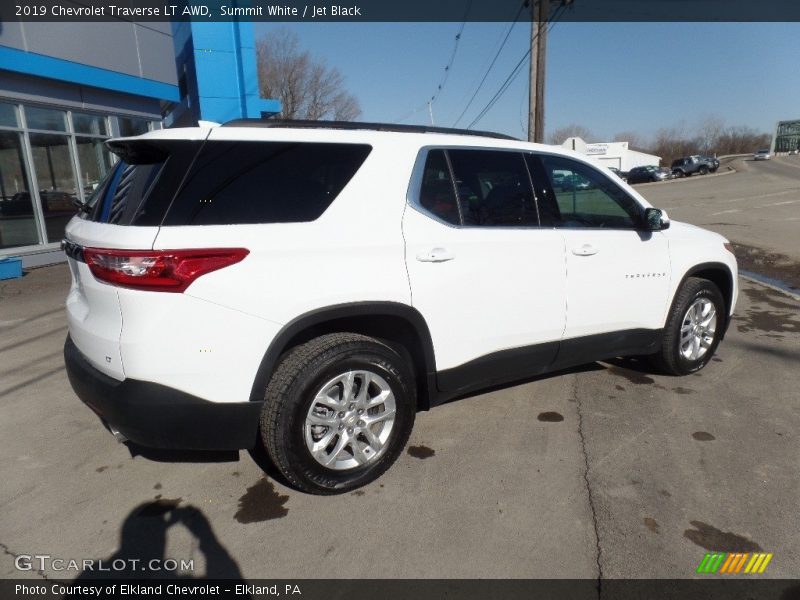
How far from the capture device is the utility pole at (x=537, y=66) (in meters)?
15.3

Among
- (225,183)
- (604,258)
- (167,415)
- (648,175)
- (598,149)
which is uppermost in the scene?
(598,149)

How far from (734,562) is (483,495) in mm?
1131

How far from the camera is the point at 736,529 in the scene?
255 cm

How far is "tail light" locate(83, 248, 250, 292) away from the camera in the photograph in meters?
2.31

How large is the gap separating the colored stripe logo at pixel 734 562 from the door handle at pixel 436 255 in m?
1.83

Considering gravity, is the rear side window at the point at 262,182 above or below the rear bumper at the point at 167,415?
above

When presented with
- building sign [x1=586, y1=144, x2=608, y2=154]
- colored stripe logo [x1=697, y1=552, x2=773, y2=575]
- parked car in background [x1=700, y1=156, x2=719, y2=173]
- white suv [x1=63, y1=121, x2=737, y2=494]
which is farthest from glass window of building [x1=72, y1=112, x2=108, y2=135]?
building sign [x1=586, y1=144, x2=608, y2=154]

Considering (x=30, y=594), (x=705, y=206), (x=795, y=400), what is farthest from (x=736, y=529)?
(x=705, y=206)

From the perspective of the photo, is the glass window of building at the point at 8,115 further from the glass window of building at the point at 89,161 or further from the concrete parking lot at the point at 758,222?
the concrete parking lot at the point at 758,222

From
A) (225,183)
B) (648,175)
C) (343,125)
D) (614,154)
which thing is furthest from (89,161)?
(614,154)

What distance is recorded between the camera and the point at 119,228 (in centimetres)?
241

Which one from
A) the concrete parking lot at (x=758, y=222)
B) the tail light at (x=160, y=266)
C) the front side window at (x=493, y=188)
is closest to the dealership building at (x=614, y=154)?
the concrete parking lot at (x=758, y=222)

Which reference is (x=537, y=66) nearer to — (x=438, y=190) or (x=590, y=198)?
(x=590, y=198)

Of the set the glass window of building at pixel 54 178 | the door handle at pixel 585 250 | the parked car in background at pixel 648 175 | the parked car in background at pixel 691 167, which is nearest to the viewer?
the door handle at pixel 585 250
